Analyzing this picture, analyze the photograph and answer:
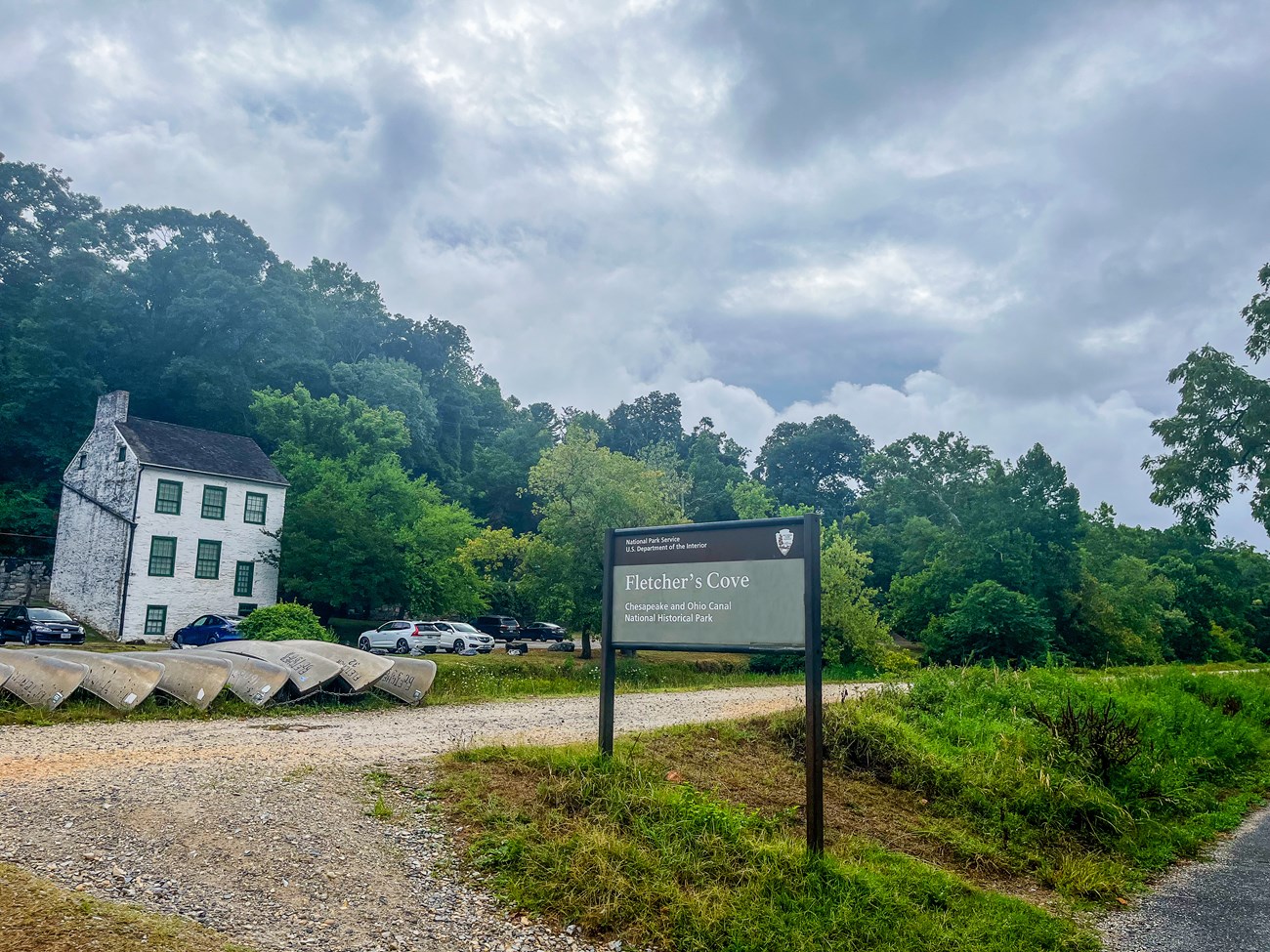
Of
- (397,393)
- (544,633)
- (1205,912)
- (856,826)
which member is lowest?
(1205,912)

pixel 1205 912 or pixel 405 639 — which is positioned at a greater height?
pixel 405 639

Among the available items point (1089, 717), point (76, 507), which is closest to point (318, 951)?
point (1089, 717)

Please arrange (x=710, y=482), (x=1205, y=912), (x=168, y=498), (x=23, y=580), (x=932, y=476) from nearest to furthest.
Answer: (x=1205, y=912), (x=168, y=498), (x=23, y=580), (x=932, y=476), (x=710, y=482)

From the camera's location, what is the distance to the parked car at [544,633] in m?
44.3

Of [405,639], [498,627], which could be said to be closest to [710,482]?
[498,627]

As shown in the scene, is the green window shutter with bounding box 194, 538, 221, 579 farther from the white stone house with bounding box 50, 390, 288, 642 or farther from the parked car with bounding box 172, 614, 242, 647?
the parked car with bounding box 172, 614, 242, 647

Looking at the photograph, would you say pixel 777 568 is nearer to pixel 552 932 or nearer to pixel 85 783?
pixel 552 932

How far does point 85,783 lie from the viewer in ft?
Result: 23.5

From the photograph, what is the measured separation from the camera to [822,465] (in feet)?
287

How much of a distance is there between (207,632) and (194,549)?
7104mm

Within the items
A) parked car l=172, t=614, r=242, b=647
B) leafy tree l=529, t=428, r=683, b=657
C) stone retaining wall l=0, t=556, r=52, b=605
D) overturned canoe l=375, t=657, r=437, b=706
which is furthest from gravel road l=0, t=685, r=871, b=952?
stone retaining wall l=0, t=556, r=52, b=605

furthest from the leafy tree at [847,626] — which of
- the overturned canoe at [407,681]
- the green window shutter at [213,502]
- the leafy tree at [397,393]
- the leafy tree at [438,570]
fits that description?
the leafy tree at [397,393]

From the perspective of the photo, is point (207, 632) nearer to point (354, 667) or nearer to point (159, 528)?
point (159, 528)

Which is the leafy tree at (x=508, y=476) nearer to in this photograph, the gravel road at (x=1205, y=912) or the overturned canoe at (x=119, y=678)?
the overturned canoe at (x=119, y=678)
